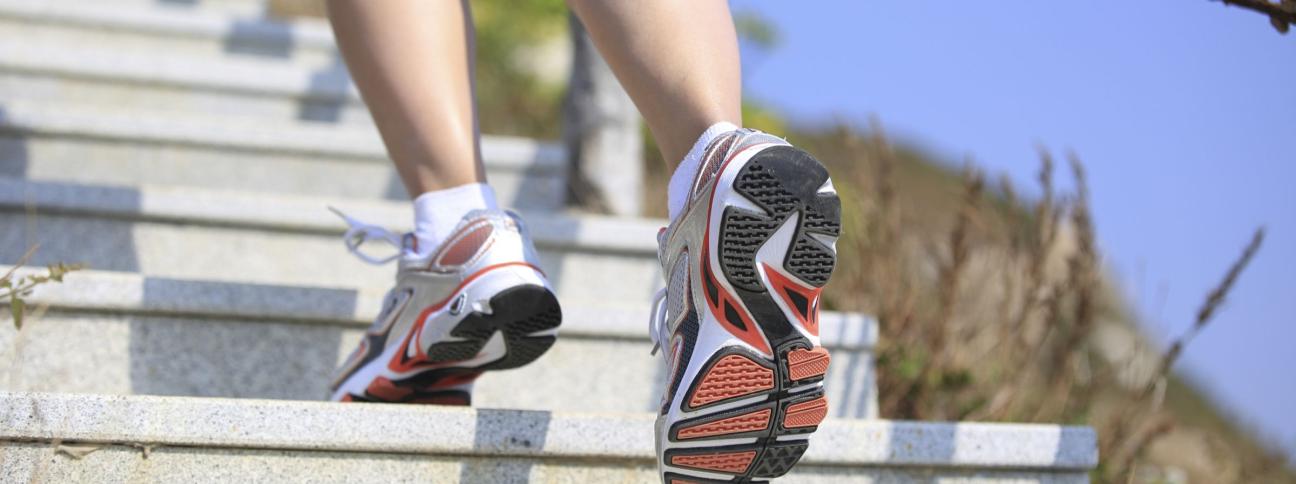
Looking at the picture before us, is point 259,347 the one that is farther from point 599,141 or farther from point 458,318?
point 599,141

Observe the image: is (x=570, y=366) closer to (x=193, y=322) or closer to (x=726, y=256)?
(x=193, y=322)

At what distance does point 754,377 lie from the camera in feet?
3.15

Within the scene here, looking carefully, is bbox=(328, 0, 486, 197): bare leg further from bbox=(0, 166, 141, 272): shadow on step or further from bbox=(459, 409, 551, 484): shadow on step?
bbox=(0, 166, 141, 272): shadow on step

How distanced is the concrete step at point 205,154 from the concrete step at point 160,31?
835mm

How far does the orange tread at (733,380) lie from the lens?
3.15 feet

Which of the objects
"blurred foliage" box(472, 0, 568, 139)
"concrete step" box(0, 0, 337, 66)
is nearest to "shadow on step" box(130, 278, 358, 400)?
"concrete step" box(0, 0, 337, 66)

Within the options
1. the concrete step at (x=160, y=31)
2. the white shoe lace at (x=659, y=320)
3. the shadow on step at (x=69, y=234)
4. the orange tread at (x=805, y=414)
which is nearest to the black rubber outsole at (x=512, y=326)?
the white shoe lace at (x=659, y=320)

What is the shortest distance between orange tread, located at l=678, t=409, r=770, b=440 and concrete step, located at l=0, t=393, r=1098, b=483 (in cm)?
27

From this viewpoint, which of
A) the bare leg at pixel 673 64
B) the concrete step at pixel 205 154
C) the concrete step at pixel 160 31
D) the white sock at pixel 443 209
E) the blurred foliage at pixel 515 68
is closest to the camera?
the bare leg at pixel 673 64

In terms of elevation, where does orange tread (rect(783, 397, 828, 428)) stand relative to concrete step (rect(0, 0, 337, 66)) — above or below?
above

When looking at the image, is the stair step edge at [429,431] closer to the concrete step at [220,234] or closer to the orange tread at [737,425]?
the orange tread at [737,425]

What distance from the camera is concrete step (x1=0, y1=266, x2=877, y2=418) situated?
1.50 metres

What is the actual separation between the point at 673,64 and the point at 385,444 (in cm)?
48

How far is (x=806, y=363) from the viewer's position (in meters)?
0.97
